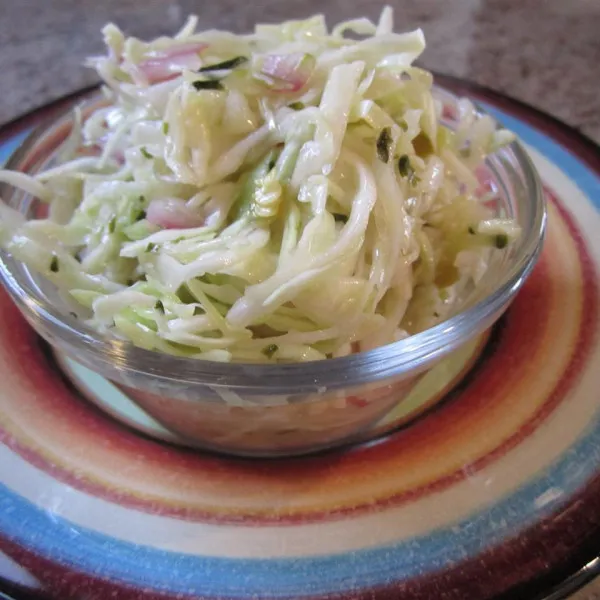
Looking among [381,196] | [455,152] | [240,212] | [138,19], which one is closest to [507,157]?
[455,152]

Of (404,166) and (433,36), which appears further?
(433,36)

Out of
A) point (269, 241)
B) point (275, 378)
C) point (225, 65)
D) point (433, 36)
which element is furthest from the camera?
point (433, 36)

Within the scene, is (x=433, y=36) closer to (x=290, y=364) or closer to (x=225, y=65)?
(x=225, y=65)

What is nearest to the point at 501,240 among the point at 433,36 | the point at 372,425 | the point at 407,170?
the point at 407,170

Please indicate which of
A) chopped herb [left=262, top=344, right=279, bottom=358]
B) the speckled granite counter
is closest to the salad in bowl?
chopped herb [left=262, top=344, right=279, bottom=358]

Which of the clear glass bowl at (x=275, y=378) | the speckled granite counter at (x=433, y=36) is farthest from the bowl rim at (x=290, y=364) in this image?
the speckled granite counter at (x=433, y=36)

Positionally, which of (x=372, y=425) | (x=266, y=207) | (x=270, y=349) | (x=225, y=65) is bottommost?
(x=372, y=425)

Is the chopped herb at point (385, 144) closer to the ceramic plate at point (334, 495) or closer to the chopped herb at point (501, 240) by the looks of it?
the chopped herb at point (501, 240)
